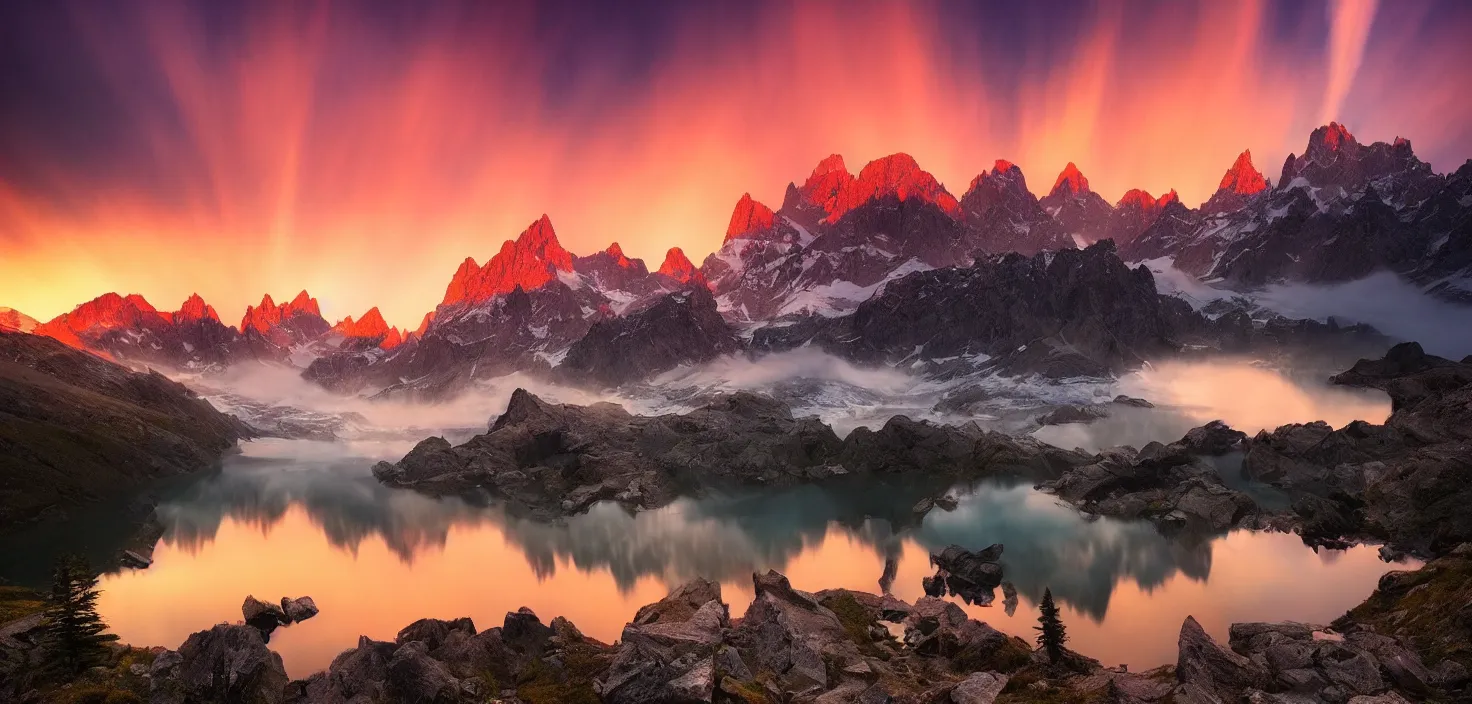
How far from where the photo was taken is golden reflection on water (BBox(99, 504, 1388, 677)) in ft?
178

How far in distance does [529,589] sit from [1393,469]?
106177 mm

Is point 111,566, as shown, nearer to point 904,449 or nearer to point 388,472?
point 388,472

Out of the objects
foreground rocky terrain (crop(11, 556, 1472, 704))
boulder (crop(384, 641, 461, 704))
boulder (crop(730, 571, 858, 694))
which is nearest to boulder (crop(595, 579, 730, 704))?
foreground rocky terrain (crop(11, 556, 1472, 704))

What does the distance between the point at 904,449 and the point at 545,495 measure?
8910 centimetres

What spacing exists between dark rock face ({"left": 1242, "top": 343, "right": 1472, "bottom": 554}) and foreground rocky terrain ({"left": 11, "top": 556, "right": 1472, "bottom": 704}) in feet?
149

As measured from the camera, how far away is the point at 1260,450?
132250 millimetres

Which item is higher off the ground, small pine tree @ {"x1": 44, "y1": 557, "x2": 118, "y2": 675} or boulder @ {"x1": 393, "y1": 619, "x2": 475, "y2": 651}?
small pine tree @ {"x1": 44, "y1": 557, "x2": 118, "y2": 675}

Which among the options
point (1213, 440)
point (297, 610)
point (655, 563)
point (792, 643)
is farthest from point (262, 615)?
point (1213, 440)

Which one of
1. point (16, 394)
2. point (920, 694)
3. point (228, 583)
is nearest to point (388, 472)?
point (16, 394)

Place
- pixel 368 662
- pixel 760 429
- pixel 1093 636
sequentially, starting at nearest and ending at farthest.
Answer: pixel 368 662, pixel 1093 636, pixel 760 429

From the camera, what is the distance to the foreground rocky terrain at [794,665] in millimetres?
26969

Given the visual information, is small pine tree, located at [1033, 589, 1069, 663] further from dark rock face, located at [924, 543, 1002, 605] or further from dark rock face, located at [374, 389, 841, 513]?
dark rock face, located at [374, 389, 841, 513]

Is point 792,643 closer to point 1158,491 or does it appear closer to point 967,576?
point 967,576

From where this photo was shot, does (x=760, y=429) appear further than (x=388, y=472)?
Yes
